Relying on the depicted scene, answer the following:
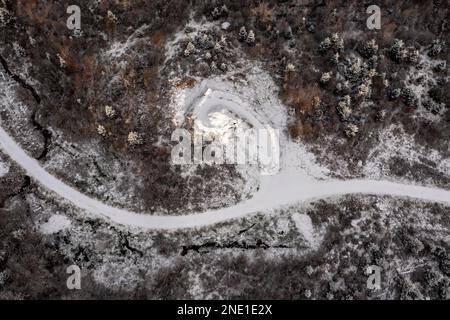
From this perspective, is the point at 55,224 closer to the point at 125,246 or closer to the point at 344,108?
the point at 125,246

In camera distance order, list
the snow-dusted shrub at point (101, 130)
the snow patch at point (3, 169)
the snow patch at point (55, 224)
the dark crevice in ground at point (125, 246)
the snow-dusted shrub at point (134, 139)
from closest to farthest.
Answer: the dark crevice in ground at point (125, 246) < the snow patch at point (55, 224) < the snow-dusted shrub at point (134, 139) < the snow patch at point (3, 169) < the snow-dusted shrub at point (101, 130)

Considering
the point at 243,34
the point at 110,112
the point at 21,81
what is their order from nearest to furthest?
the point at 110,112 < the point at 243,34 < the point at 21,81

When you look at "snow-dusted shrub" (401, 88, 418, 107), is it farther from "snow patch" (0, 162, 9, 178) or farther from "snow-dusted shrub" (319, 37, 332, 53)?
"snow patch" (0, 162, 9, 178)

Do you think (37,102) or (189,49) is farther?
(37,102)

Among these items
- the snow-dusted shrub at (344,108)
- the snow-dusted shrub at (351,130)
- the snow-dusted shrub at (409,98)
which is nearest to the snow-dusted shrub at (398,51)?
the snow-dusted shrub at (409,98)

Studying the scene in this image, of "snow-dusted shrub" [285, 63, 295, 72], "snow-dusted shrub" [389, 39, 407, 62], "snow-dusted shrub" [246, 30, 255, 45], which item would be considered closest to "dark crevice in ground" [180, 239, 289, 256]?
"snow-dusted shrub" [285, 63, 295, 72]

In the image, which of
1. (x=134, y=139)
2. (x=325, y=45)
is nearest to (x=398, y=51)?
(x=325, y=45)

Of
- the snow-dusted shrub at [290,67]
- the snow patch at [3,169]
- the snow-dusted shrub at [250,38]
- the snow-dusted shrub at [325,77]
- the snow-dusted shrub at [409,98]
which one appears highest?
the snow-dusted shrub at [250,38]

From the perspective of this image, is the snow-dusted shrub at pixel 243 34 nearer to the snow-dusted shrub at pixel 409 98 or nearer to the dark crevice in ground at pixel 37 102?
the snow-dusted shrub at pixel 409 98

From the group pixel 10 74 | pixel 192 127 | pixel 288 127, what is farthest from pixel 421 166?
pixel 10 74
